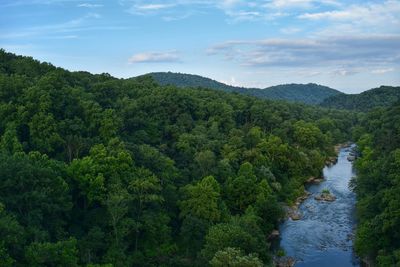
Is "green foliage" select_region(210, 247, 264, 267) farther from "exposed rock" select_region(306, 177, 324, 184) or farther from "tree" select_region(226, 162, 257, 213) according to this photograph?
"exposed rock" select_region(306, 177, 324, 184)

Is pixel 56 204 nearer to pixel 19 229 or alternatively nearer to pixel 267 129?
pixel 19 229

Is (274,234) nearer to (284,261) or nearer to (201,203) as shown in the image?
(284,261)

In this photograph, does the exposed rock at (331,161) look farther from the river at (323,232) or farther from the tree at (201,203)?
the tree at (201,203)

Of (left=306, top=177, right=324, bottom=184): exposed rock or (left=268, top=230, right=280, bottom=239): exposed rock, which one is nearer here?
(left=268, top=230, right=280, bottom=239): exposed rock

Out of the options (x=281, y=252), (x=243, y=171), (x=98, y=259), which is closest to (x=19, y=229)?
(x=98, y=259)

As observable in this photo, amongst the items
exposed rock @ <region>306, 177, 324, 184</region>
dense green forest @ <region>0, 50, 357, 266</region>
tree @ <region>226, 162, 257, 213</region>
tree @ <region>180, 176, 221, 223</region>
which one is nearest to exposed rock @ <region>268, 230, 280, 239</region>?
dense green forest @ <region>0, 50, 357, 266</region>

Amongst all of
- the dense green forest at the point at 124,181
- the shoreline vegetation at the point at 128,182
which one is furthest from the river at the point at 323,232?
the dense green forest at the point at 124,181

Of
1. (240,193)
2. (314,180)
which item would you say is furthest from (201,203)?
(314,180)
